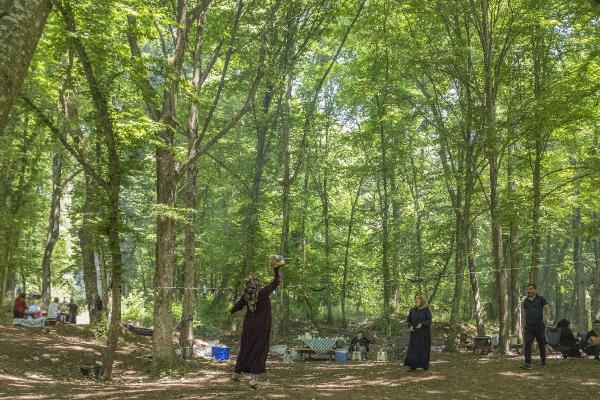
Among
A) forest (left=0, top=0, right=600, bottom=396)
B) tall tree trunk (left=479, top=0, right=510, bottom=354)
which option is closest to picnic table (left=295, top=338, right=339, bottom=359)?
forest (left=0, top=0, right=600, bottom=396)

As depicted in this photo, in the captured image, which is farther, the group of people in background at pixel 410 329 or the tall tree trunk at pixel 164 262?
the tall tree trunk at pixel 164 262

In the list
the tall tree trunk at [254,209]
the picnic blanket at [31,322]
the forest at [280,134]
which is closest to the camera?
the forest at [280,134]

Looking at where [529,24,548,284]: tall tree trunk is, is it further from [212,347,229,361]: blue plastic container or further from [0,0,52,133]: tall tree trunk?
[0,0,52,133]: tall tree trunk

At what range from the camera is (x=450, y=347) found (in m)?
15.2

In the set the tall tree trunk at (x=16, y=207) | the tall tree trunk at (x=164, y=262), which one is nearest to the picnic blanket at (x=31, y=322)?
the tall tree trunk at (x=16, y=207)

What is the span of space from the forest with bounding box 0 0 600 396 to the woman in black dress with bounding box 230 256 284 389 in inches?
135

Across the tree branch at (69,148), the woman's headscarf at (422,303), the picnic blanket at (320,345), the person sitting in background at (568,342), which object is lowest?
the picnic blanket at (320,345)

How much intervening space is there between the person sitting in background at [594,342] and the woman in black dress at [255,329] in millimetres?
8392

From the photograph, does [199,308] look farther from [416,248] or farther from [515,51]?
[515,51]

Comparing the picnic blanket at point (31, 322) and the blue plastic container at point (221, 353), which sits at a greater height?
the picnic blanket at point (31, 322)

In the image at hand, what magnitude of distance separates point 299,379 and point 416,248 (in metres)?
15.3

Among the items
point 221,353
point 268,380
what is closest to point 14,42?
point 268,380

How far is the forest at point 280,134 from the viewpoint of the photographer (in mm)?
9516

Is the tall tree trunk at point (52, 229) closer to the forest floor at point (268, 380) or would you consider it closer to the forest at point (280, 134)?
the forest at point (280, 134)
